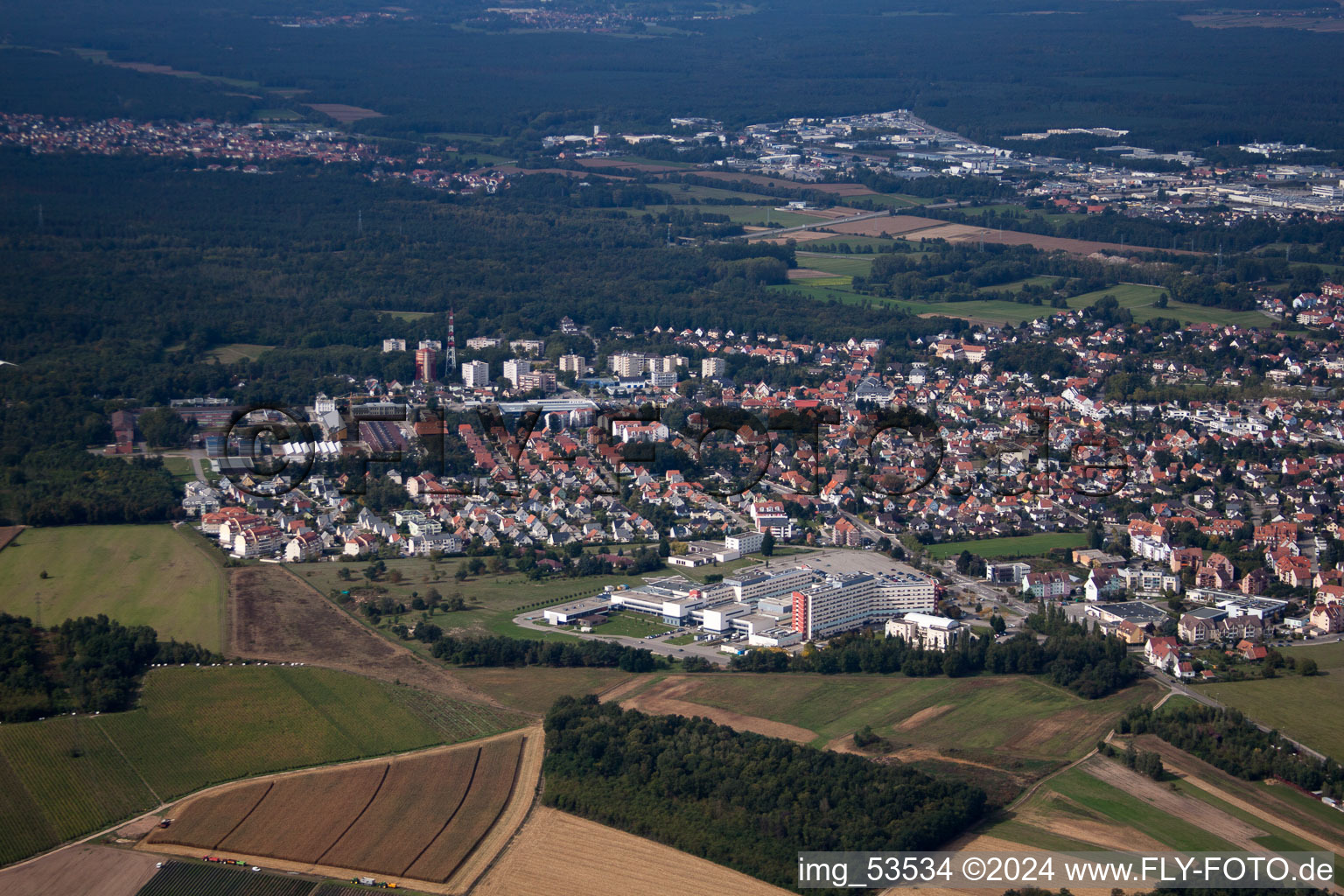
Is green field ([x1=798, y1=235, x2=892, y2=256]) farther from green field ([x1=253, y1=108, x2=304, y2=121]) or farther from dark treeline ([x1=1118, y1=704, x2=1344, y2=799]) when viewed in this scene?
green field ([x1=253, y1=108, x2=304, y2=121])

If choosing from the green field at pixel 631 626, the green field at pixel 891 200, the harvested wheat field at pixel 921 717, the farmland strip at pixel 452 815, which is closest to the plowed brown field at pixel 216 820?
the farmland strip at pixel 452 815

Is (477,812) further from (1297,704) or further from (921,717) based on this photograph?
(1297,704)

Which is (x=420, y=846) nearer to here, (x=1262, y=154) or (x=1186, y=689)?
(x=1186, y=689)

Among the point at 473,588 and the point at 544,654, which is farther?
the point at 473,588

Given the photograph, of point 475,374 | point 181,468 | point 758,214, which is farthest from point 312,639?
point 758,214

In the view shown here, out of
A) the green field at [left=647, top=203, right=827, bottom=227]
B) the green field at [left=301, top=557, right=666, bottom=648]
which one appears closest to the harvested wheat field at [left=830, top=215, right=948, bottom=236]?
the green field at [left=647, top=203, right=827, bottom=227]

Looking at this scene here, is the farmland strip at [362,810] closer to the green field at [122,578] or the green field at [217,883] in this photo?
the green field at [217,883]
